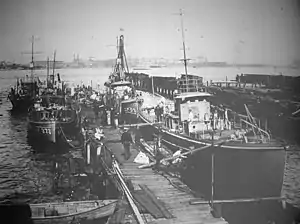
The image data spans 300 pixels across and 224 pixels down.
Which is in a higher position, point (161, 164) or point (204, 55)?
point (204, 55)

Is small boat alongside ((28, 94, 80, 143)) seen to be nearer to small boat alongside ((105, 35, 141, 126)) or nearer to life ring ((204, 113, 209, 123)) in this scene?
small boat alongside ((105, 35, 141, 126))

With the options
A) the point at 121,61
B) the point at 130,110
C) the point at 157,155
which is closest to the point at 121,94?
the point at 130,110

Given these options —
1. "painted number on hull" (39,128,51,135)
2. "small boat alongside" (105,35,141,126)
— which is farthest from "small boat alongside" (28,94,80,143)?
"small boat alongside" (105,35,141,126)

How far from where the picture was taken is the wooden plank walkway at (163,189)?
10.7ft

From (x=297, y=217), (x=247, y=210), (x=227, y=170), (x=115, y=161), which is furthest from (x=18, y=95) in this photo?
(x=297, y=217)

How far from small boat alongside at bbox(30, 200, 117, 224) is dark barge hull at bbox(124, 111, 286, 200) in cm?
62

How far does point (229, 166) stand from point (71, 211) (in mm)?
1239

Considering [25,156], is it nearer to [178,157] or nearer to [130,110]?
[130,110]

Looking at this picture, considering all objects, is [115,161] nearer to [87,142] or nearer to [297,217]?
[87,142]

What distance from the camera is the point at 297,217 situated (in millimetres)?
3580

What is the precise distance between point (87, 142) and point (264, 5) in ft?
5.79

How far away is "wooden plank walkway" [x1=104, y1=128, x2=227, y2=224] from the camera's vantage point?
3.27m

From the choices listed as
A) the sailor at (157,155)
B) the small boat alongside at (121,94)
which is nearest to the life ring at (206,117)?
the sailor at (157,155)

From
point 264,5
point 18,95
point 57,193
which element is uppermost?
point 264,5
